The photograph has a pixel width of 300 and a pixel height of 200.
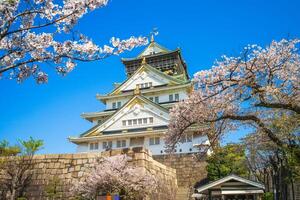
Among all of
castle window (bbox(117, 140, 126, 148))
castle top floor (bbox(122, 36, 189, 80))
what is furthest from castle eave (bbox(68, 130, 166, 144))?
castle top floor (bbox(122, 36, 189, 80))

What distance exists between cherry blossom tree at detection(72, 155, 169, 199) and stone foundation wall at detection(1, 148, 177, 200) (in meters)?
0.89

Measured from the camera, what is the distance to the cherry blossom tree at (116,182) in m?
13.0

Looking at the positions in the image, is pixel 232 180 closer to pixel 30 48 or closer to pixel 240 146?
pixel 240 146

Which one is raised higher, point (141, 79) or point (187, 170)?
point (141, 79)

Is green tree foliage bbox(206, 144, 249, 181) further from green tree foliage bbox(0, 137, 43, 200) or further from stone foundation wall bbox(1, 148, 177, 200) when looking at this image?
green tree foliage bbox(0, 137, 43, 200)

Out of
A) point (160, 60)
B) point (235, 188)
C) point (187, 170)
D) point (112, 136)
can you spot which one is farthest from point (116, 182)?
point (160, 60)

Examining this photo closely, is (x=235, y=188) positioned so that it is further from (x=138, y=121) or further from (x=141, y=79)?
(x=141, y=79)

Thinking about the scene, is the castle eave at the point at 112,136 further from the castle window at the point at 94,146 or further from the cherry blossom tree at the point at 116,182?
the cherry blossom tree at the point at 116,182

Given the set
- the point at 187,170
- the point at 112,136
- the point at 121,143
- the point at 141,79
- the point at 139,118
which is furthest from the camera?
the point at 141,79

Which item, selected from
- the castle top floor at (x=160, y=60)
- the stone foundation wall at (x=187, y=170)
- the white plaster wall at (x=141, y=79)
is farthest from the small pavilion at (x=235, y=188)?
the castle top floor at (x=160, y=60)

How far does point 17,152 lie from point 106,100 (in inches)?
819

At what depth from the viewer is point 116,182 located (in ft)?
42.8

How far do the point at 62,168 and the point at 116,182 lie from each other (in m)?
3.60

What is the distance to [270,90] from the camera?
354 inches
